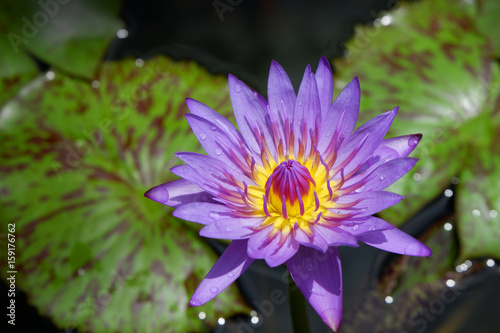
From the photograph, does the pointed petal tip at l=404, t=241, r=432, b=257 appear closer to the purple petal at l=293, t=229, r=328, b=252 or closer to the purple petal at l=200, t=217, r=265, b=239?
the purple petal at l=293, t=229, r=328, b=252

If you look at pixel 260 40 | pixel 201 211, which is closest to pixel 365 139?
pixel 201 211

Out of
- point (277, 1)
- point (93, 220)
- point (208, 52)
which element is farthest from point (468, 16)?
point (93, 220)

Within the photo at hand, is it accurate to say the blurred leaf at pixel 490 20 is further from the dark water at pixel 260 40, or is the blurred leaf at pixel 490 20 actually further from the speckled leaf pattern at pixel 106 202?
the speckled leaf pattern at pixel 106 202

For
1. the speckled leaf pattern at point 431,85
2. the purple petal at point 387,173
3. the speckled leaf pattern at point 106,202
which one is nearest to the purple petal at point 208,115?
the purple petal at point 387,173

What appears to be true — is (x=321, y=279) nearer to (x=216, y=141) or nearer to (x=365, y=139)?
(x=365, y=139)

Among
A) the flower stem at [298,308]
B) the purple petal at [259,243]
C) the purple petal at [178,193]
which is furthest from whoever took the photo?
the flower stem at [298,308]

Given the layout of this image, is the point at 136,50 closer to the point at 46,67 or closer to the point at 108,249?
the point at 46,67
